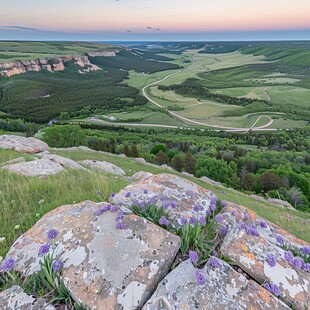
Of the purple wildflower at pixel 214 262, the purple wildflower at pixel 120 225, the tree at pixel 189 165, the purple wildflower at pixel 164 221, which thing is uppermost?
the purple wildflower at pixel 120 225

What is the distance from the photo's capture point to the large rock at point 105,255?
2943 millimetres

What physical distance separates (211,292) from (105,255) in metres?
1.43

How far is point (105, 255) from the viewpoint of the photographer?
11.0 ft

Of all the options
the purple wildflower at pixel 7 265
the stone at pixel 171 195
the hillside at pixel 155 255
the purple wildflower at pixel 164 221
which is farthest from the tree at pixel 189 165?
the purple wildflower at pixel 7 265

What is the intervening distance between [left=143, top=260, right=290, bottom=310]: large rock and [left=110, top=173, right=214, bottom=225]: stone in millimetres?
1087

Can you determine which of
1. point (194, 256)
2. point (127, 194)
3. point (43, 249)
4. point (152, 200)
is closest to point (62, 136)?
point (127, 194)

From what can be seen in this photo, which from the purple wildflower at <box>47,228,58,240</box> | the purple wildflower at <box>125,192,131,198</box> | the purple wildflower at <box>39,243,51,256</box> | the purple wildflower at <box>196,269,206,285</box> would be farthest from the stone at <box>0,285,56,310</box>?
the purple wildflower at <box>125,192,131,198</box>

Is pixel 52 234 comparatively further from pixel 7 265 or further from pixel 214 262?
pixel 214 262

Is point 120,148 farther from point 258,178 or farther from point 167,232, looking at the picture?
point 167,232

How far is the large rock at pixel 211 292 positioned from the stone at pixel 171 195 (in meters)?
1.09

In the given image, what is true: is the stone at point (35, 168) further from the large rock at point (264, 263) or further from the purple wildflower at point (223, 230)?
the large rock at point (264, 263)

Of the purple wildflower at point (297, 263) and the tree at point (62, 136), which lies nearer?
the purple wildflower at point (297, 263)

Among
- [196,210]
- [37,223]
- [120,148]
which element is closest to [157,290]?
[196,210]

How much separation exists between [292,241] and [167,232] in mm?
2667
